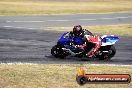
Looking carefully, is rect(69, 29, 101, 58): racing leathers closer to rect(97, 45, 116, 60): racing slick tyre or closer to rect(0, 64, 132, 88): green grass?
rect(97, 45, 116, 60): racing slick tyre

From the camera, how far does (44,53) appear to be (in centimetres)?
1911

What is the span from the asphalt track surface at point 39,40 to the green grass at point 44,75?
90.5 inches

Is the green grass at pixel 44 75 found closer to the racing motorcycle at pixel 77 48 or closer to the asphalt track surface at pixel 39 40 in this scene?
the asphalt track surface at pixel 39 40

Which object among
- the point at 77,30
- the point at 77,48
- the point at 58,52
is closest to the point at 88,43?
the point at 77,48

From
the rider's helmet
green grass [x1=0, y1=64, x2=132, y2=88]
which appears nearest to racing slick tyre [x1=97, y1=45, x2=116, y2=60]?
the rider's helmet

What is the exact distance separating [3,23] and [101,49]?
16.1 meters

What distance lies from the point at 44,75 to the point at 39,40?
35.3ft

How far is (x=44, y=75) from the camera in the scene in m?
12.8

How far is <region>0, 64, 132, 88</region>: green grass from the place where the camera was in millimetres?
11734

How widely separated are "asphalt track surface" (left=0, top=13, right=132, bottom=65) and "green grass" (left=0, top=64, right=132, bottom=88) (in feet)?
7.54

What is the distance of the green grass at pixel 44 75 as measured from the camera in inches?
462

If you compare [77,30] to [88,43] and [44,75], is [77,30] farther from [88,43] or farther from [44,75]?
[44,75]

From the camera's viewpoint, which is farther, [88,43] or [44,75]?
[88,43]

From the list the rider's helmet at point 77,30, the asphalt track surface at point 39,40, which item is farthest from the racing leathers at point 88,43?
the asphalt track surface at point 39,40
